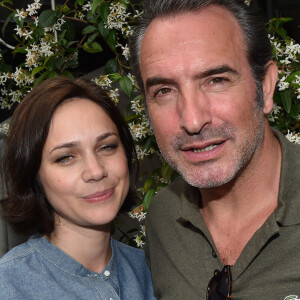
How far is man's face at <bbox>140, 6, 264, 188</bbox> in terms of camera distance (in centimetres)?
163

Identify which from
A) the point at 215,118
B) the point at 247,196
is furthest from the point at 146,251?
the point at 215,118

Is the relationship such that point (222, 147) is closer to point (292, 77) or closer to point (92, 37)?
point (292, 77)

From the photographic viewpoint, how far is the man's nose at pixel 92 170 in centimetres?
179

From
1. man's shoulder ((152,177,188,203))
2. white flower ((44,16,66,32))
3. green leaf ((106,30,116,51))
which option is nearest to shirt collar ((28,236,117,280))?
man's shoulder ((152,177,188,203))

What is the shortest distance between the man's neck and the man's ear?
75 millimetres

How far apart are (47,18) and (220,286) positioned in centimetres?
149

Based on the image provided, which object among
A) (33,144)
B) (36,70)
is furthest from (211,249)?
(36,70)

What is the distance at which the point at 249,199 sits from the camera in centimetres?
175

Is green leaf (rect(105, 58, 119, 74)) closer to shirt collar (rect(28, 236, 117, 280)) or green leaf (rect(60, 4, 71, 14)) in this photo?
green leaf (rect(60, 4, 71, 14))

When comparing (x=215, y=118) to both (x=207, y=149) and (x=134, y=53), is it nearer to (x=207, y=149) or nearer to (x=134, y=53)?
(x=207, y=149)

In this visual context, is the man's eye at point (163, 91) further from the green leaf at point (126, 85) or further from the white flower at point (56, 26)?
the white flower at point (56, 26)

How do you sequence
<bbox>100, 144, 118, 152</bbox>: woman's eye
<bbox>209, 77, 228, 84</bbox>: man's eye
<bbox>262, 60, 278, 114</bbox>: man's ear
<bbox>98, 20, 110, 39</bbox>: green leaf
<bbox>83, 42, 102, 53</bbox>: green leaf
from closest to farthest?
<bbox>209, 77, 228, 84</bbox>: man's eye → <bbox>262, 60, 278, 114</bbox>: man's ear → <bbox>100, 144, 118, 152</bbox>: woman's eye → <bbox>98, 20, 110, 39</bbox>: green leaf → <bbox>83, 42, 102, 53</bbox>: green leaf

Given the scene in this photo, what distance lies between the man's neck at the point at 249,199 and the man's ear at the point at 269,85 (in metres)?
0.08

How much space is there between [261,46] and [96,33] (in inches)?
38.3
